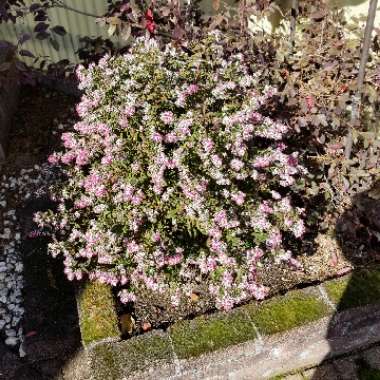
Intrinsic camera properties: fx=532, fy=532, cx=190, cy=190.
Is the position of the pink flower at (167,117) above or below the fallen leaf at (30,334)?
above

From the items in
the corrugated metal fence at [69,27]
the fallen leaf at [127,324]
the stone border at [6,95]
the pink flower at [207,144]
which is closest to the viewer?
the pink flower at [207,144]

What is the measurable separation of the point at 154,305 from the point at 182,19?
1.96 meters

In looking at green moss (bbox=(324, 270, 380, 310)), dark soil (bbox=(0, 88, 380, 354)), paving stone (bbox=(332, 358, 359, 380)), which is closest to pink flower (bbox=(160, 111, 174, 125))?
dark soil (bbox=(0, 88, 380, 354))

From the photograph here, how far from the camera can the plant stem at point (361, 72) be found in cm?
284

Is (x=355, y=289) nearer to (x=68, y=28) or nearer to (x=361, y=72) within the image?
(x=361, y=72)

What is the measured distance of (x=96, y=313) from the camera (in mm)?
3125

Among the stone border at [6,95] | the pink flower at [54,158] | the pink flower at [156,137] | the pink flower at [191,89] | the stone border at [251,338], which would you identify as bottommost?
the stone border at [251,338]

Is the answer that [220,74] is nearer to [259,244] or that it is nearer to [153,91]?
[153,91]

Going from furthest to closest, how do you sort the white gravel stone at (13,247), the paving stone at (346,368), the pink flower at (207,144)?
the white gravel stone at (13,247) → the paving stone at (346,368) → the pink flower at (207,144)

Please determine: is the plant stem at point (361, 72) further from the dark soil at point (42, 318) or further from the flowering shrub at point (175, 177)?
the dark soil at point (42, 318)

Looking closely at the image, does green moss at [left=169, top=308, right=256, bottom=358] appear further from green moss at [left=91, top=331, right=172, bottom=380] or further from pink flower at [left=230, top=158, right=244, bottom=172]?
pink flower at [left=230, top=158, right=244, bottom=172]

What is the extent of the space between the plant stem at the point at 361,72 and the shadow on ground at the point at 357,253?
1.38 ft

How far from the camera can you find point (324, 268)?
356 centimetres

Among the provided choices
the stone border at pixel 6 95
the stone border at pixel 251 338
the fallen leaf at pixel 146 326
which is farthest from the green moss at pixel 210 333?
the stone border at pixel 6 95
